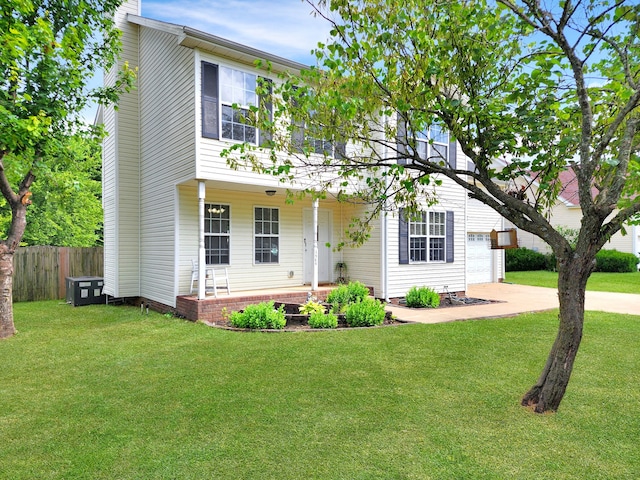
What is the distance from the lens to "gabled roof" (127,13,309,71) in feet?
25.5

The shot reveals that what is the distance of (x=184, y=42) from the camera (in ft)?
26.1

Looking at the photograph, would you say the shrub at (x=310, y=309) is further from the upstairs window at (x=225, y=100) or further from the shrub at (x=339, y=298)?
the upstairs window at (x=225, y=100)

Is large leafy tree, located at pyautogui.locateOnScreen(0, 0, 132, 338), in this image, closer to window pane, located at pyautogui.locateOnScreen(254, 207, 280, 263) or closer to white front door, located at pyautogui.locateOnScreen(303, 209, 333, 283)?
window pane, located at pyautogui.locateOnScreen(254, 207, 280, 263)

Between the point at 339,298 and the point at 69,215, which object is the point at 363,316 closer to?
the point at 339,298

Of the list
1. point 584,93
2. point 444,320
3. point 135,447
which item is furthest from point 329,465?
point 444,320

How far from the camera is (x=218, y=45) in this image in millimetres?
8016

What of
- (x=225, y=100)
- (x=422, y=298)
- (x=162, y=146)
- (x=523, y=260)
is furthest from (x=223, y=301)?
(x=523, y=260)

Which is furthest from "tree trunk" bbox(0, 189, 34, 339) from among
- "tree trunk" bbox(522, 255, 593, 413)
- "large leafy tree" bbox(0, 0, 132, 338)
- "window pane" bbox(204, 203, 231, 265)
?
"tree trunk" bbox(522, 255, 593, 413)

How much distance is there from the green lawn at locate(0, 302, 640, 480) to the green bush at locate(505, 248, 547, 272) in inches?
606

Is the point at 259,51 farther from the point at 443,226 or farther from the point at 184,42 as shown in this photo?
the point at 443,226

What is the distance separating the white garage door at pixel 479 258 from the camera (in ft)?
53.7

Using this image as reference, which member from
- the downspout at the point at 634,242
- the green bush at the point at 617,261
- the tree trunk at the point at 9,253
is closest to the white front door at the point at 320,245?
the tree trunk at the point at 9,253

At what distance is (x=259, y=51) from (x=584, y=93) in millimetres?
6856

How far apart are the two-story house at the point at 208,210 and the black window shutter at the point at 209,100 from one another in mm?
21
